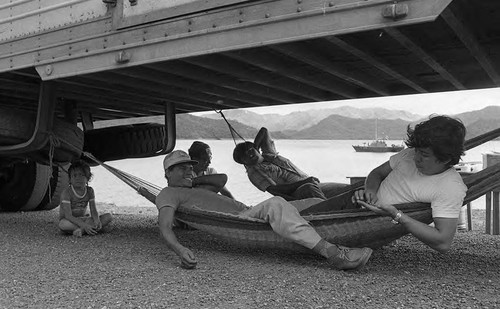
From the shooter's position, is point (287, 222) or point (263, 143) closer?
point (287, 222)

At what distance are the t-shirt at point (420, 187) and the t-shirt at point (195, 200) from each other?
1.35 m

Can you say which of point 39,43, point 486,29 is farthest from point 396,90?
point 39,43

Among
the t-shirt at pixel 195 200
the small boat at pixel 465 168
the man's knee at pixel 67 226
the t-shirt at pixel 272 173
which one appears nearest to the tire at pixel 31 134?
the man's knee at pixel 67 226

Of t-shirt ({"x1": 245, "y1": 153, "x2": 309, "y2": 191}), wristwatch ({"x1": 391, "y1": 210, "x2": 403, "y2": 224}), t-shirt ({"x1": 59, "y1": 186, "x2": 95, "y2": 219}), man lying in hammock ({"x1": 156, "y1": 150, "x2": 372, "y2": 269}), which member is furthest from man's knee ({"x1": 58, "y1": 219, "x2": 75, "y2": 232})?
wristwatch ({"x1": 391, "y1": 210, "x2": 403, "y2": 224})

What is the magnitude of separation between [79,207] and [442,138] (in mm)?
3793

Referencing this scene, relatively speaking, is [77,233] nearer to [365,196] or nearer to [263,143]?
[263,143]

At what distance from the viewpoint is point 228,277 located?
3.66 meters

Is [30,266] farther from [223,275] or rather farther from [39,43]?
[39,43]

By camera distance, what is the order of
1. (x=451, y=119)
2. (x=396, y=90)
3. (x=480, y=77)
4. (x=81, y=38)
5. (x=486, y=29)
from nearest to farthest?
(x=451, y=119)
(x=486, y=29)
(x=81, y=38)
(x=480, y=77)
(x=396, y=90)

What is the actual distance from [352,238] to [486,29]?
67.4 inches

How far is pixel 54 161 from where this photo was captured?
573 centimetres

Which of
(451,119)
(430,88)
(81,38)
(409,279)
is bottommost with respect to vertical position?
(409,279)

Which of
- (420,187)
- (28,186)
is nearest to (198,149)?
(28,186)

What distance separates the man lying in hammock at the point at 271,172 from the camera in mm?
5703
